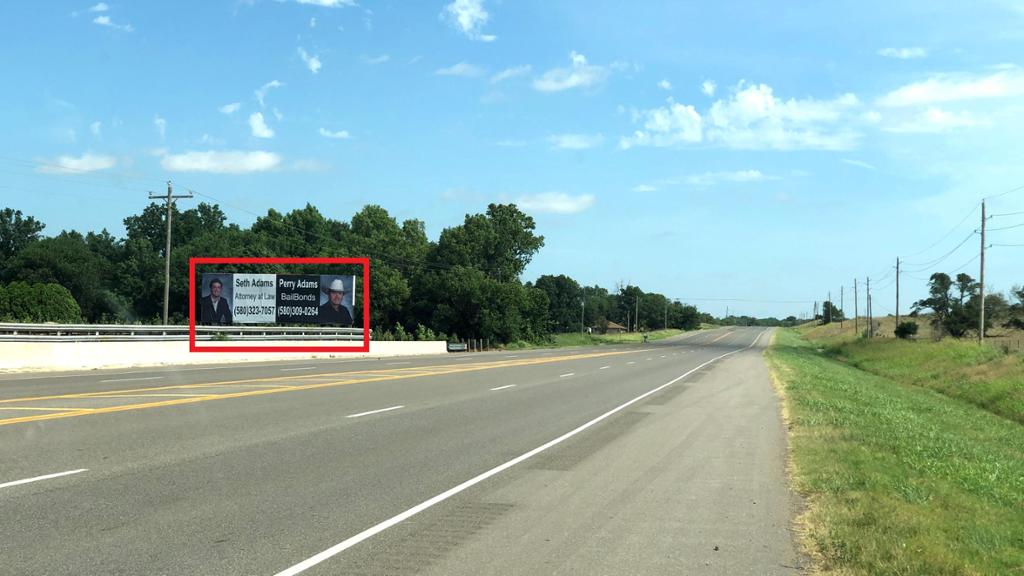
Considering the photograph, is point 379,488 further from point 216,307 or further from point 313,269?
point 313,269

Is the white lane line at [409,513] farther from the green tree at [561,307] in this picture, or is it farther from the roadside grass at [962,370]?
the green tree at [561,307]

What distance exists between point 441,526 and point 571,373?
90.0 feet

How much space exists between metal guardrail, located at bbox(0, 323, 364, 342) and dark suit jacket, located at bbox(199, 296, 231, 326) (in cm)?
122

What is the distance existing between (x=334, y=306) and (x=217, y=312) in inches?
259

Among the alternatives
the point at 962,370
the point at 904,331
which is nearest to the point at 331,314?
the point at 962,370

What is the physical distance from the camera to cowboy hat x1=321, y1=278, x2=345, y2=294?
48.7 meters

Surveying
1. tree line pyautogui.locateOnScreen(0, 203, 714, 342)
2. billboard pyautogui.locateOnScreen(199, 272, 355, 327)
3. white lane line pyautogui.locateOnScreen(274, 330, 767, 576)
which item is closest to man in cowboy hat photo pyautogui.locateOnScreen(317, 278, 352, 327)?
billboard pyautogui.locateOnScreen(199, 272, 355, 327)

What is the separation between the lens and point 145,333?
42250 millimetres

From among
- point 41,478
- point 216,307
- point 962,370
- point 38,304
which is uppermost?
point 216,307

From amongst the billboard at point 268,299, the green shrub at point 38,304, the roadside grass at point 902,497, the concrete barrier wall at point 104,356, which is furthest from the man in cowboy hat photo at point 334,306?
the green shrub at point 38,304

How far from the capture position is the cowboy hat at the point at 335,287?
48.7 metres

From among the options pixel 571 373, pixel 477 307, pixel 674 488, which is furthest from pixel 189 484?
pixel 477 307

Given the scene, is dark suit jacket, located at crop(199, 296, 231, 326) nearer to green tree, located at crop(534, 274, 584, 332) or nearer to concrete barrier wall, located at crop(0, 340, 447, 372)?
concrete barrier wall, located at crop(0, 340, 447, 372)

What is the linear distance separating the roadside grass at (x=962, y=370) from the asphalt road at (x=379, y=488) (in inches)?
704
